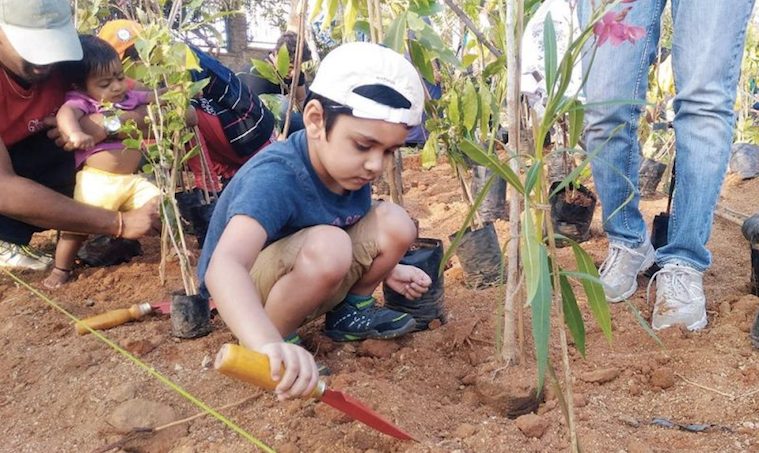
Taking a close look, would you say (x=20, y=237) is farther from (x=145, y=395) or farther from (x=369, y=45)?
(x=369, y=45)

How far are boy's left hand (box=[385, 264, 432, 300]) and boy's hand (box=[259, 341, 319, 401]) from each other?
78 cm

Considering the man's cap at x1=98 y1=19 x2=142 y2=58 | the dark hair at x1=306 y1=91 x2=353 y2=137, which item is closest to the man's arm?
the man's cap at x1=98 y1=19 x2=142 y2=58

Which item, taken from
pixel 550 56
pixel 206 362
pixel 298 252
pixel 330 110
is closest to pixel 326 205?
pixel 298 252

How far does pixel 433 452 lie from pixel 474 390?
328 mm

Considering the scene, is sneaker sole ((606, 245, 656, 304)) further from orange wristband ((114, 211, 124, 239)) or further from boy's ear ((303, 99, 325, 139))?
orange wristband ((114, 211, 124, 239))

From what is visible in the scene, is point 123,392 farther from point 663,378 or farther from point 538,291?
point 663,378

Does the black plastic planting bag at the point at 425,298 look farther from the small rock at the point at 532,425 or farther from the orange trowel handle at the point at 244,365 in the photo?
the orange trowel handle at the point at 244,365

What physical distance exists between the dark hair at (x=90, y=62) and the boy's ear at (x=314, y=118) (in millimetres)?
1252

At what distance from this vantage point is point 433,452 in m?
1.05

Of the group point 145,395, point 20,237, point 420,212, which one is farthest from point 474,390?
point 420,212

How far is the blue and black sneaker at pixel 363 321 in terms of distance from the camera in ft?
5.37

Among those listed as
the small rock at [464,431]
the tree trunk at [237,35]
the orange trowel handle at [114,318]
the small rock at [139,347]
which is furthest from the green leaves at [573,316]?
the tree trunk at [237,35]

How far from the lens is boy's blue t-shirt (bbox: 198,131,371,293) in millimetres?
1335

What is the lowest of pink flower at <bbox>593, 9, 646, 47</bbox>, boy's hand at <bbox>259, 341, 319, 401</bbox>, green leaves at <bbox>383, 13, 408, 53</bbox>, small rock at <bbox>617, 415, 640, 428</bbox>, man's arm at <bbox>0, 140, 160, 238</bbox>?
small rock at <bbox>617, 415, 640, 428</bbox>
